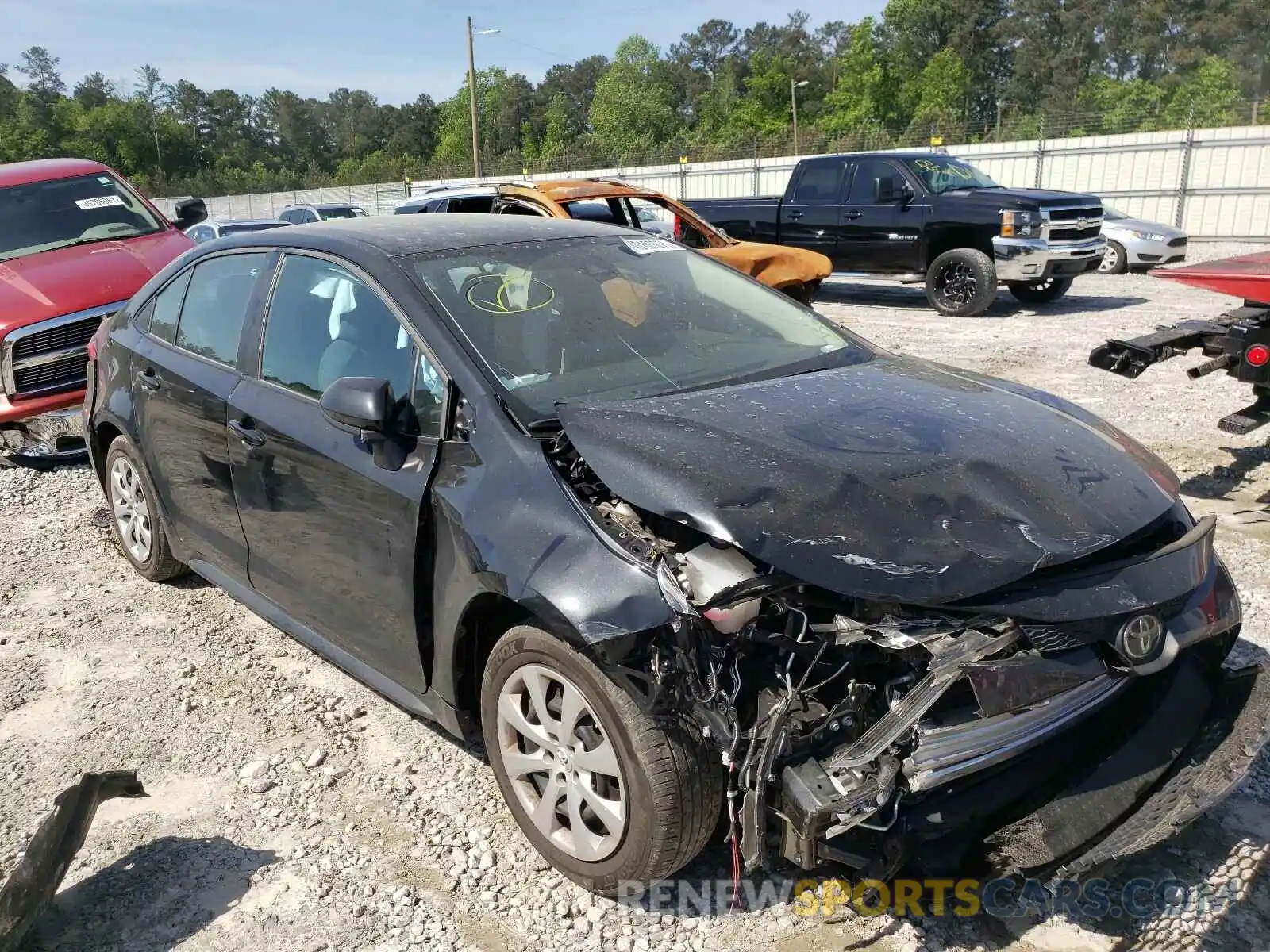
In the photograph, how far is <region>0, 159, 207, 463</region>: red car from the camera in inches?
261

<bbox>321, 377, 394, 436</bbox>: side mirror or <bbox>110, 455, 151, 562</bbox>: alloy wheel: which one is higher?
<bbox>321, 377, 394, 436</bbox>: side mirror

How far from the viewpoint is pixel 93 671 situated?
410 cm

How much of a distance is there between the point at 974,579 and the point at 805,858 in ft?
2.43

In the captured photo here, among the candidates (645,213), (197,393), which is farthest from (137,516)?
(645,213)

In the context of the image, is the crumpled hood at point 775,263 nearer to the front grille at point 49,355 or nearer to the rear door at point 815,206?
the rear door at point 815,206

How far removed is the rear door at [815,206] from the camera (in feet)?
43.7

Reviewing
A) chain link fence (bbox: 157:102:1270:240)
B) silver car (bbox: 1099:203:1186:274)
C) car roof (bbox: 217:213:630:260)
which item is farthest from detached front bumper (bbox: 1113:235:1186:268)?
car roof (bbox: 217:213:630:260)

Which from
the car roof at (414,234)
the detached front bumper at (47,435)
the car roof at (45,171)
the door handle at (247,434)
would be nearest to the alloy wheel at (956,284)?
the car roof at (414,234)

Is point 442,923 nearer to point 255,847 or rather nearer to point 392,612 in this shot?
point 255,847

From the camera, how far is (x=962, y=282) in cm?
1223

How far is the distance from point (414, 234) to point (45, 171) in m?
6.61

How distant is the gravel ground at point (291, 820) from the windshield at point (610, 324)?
4.42 feet

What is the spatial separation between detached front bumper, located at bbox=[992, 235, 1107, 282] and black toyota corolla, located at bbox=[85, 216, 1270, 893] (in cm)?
898

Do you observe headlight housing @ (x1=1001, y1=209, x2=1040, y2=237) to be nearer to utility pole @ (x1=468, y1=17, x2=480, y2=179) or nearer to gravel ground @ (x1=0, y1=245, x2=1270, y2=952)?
gravel ground @ (x1=0, y1=245, x2=1270, y2=952)
